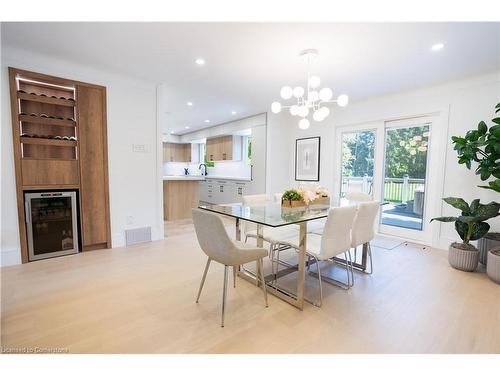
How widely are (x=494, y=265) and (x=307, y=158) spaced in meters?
3.35

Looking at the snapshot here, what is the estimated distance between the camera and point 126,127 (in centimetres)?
352

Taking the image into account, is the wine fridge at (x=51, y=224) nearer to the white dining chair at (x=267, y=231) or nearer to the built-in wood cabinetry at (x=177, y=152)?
the white dining chair at (x=267, y=231)

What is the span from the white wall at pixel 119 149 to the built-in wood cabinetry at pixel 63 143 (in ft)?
0.23

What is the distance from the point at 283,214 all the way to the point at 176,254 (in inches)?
73.5

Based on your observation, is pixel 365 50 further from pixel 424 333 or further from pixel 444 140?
pixel 424 333

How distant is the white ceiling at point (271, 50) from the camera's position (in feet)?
7.14

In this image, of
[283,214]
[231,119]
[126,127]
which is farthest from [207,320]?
[231,119]

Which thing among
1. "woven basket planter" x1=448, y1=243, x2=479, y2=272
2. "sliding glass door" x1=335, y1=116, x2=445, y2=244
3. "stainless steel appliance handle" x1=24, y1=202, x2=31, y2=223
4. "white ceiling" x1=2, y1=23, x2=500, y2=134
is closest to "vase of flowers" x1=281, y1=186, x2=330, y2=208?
"white ceiling" x1=2, y1=23, x2=500, y2=134

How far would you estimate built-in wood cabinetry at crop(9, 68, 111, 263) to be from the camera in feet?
9.32

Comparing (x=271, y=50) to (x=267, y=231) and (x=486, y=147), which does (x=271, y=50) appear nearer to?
(x=267, y=231)

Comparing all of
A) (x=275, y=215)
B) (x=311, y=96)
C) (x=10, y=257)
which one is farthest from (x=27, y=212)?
(x=311, y=96)

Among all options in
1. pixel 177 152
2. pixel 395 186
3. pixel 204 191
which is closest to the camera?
pixel 395 186

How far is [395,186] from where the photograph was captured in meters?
4.11

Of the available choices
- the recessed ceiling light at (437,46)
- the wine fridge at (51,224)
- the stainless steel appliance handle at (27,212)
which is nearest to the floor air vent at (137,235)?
the wine fridge at (51,224)
